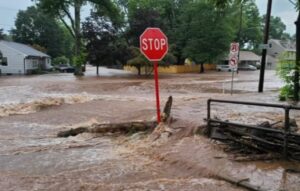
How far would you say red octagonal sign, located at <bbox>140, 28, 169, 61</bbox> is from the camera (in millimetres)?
11031

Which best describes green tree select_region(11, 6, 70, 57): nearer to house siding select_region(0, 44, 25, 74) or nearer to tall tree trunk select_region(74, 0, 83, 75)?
house siding select_region(0, 44, 25, 74)

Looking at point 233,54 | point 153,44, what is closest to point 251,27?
point 233,54

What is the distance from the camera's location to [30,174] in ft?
26.2

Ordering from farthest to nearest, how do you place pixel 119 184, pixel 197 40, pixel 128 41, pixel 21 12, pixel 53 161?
pixel 21 12 < pixel 197 40 < pixel 128 41 < pixel 53 161 < pixel 119 184

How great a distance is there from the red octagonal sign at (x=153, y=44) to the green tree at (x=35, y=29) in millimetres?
72030

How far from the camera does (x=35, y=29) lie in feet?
268

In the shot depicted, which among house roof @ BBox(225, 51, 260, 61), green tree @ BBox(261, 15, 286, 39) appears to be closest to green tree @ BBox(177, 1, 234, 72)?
house roof @ BBox(225, 51, 260, 61)

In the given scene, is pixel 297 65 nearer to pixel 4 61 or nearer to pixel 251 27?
pixel 4 61

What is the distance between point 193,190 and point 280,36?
13814cm

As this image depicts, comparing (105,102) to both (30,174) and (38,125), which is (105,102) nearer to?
(38,125)

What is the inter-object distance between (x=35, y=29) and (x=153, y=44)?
74.6 metres

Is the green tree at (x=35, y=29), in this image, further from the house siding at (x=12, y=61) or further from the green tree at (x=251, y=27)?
the green tree at (x=251, y=27)

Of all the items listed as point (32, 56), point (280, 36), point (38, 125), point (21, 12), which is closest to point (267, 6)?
point (38, 125)

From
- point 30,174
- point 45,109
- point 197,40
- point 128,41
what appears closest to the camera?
point 30,174
